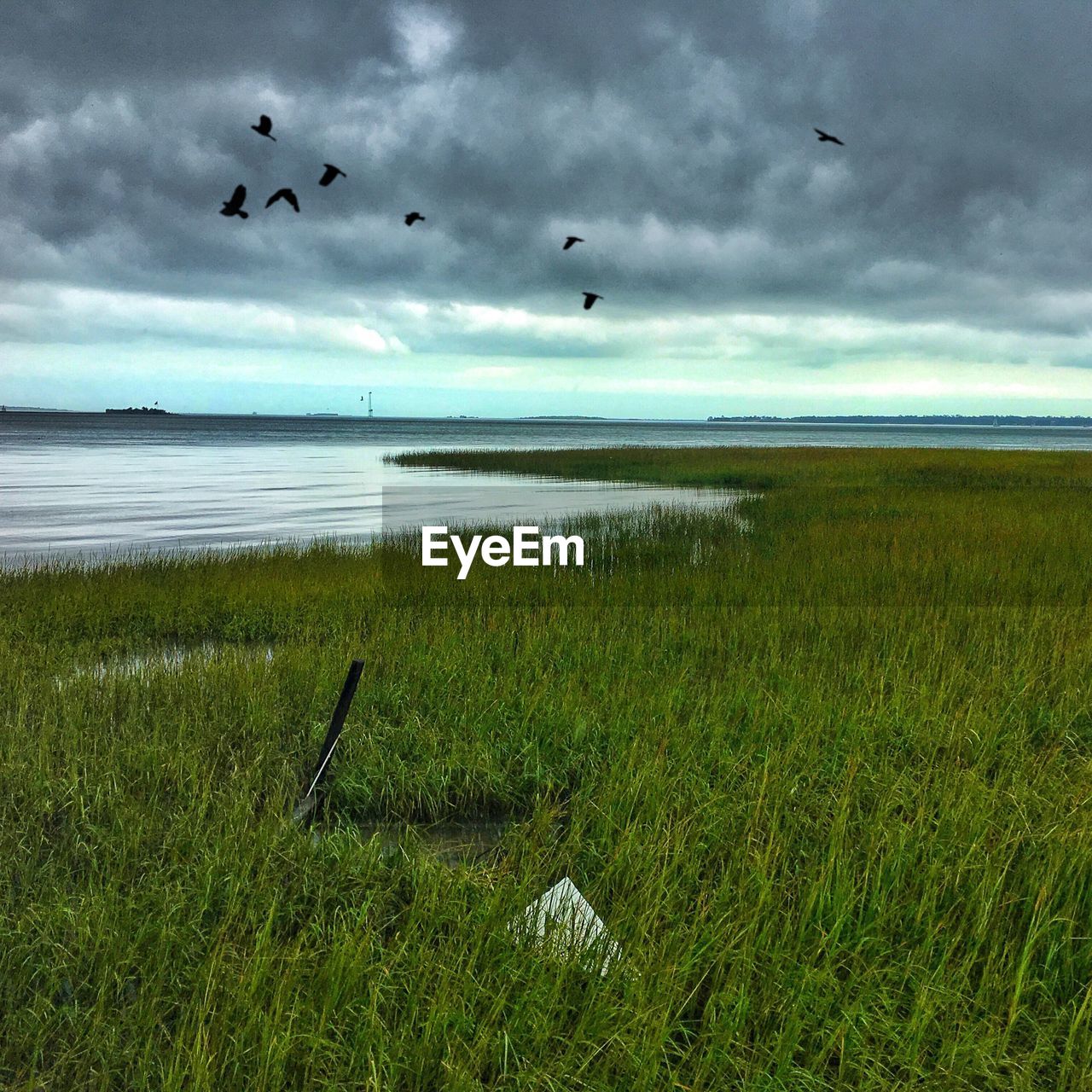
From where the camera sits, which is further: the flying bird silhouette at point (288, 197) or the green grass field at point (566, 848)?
the flying bird silhouette at point (288, 197)

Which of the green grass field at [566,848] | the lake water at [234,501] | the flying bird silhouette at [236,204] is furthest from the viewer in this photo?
the lake water at [234,501]

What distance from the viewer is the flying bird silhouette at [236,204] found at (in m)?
5.50

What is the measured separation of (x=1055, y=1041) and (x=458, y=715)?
4.80 meters

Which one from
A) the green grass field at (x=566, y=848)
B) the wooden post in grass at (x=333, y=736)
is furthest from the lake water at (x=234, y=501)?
the wooden post in grass at (x=333, y=736)

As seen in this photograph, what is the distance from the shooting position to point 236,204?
564cm

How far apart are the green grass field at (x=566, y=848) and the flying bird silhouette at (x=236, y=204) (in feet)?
12.0

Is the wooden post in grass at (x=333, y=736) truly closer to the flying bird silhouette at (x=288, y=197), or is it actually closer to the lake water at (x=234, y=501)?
the flying bird silhouette at (x=288, y=197)

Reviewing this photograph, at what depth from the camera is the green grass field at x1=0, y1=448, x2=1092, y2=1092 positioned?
345 cm

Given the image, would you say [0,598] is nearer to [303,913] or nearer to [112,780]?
[112,780]

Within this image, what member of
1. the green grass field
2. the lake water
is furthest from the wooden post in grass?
the lake water

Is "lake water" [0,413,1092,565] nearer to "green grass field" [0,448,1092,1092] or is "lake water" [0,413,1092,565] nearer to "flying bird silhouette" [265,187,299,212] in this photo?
"green grass field" [0,448,1092,1092]

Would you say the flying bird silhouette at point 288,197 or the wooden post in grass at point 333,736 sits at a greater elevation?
the flying bird silhouette at point 288,197

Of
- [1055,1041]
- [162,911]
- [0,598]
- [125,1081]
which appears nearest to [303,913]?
[162,911]

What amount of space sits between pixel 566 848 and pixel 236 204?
14.8ft
